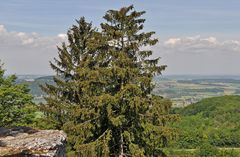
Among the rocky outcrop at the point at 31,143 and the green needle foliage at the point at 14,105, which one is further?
the green needle foliage at the point at 14,105

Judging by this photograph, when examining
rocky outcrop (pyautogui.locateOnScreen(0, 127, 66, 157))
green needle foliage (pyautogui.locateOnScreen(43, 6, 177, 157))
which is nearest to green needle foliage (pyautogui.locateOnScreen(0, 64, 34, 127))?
green needle foliage (pyautogui.locateOnScreen(43, 6, 177, 157))

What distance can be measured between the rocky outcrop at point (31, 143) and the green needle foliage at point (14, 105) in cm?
1015

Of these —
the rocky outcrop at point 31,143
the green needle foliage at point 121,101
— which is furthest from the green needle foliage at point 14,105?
the rocky outcrop at point 31,143

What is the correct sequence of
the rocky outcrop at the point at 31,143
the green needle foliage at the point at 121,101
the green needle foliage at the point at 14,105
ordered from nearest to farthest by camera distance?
the rocky outcrop at the point at 31,143 < the green needle foliage at the point at 121,101 < the green needle foliage at the point at 14,105

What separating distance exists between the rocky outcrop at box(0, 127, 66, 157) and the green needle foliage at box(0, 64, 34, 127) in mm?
10151

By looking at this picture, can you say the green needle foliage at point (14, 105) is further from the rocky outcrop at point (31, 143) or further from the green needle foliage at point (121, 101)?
the rocky outcrop at point (31, 143)

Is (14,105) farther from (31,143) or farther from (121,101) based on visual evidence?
(31,143)

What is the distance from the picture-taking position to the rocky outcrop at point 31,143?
8.80 m

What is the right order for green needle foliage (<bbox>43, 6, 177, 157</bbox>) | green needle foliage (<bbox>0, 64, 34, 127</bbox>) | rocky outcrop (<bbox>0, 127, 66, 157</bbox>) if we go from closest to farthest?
rocky outcrop (<bbox>0, 127, 66, 157</bbox>)
green needle foliage (<bbox>43, 6, 177, 157</bbox>)
green needle foliage (<bbox>0, 64, 34, 127</bbox>)

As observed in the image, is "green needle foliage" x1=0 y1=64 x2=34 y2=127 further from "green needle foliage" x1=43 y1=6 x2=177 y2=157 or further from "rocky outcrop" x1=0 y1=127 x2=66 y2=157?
"rocky outcrop" x1=0 y1=127 x2=66 y2=157

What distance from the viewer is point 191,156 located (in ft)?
323

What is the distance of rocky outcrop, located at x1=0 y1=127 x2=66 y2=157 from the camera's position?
346 inches

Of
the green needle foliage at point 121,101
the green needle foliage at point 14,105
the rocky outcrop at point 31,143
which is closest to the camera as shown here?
the rocky outcrop at point 31,143

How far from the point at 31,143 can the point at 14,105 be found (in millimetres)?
12822
